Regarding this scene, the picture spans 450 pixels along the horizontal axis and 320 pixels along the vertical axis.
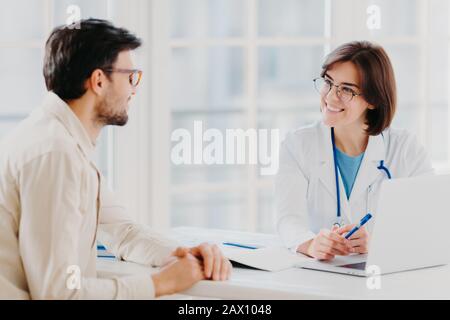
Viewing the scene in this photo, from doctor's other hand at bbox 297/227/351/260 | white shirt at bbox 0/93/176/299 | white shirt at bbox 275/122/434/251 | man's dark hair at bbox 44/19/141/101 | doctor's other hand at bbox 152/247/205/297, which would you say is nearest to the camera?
white shirt at bbox 0/93/176/299

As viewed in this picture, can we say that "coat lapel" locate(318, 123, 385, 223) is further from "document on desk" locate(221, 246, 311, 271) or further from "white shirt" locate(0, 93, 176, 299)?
"white shirt" locate(0, 93, 176, 299)

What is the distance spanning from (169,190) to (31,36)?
1073 millimetres

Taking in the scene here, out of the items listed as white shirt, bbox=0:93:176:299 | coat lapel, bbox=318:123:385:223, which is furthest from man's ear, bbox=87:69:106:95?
coat lapel, bbox=318:123:385:223

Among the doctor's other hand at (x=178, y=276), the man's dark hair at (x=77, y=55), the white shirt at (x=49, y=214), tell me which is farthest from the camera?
the man's dark hair at (x=77, y=55)

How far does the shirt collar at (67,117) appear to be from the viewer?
6.04 feet

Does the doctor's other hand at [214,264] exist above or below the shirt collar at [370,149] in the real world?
below

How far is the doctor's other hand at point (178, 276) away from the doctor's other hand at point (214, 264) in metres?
0.02

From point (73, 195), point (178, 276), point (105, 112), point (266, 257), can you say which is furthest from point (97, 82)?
point (266, 257)

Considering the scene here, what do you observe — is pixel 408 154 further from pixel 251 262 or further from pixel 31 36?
pixel 31 36

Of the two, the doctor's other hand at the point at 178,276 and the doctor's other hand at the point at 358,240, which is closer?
the doctor's other hand at the point at 178,276

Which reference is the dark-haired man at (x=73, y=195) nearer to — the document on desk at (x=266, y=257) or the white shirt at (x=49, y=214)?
the white shirt at (x=49, y=214)

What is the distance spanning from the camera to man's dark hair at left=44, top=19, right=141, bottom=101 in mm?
1909

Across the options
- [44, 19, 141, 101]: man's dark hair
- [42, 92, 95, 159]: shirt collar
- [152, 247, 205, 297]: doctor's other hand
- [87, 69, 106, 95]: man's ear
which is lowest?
[152, 247, 205, 297]: doctor's other hand

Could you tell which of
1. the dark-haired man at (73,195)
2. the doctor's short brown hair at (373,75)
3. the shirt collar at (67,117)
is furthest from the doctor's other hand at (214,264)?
the doctor's short brown hair at (373,75)
